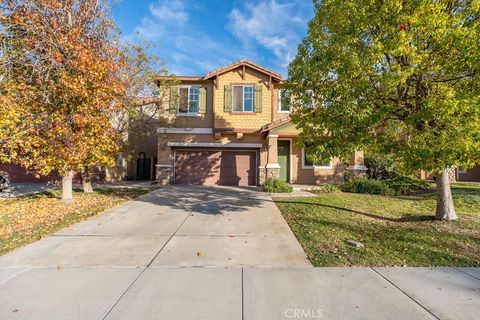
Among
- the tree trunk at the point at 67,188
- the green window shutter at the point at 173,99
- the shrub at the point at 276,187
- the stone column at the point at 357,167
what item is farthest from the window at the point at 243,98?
the tree trunk at the point at 67,188

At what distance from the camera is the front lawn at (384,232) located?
4.67 meters

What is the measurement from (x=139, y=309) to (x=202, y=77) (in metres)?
13.6

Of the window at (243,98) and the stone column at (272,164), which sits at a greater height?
the window at (243,98)

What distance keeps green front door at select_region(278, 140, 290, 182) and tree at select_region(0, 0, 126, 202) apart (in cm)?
980

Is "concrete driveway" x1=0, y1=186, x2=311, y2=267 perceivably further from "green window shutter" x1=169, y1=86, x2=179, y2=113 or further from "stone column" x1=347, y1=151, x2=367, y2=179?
"stone column" x1=347, y1=151, x2=367, y2=179

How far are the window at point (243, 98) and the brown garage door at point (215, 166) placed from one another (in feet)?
8.37

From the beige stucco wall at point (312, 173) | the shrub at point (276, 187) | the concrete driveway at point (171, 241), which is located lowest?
the concrete driveway at point (171, 241)

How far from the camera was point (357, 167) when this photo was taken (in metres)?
15.0

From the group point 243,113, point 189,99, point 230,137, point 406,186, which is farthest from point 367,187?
point 189,99

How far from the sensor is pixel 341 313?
10.1 feet

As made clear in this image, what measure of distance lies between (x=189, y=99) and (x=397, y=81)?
39.1 ft

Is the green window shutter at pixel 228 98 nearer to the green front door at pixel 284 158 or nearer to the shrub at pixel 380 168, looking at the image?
the green front door at pixel 284 158

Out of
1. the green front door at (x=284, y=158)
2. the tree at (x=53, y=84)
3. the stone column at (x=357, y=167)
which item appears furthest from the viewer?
the green front door at (x=284, y=158)

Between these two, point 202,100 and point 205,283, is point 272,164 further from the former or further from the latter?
point 205,283
